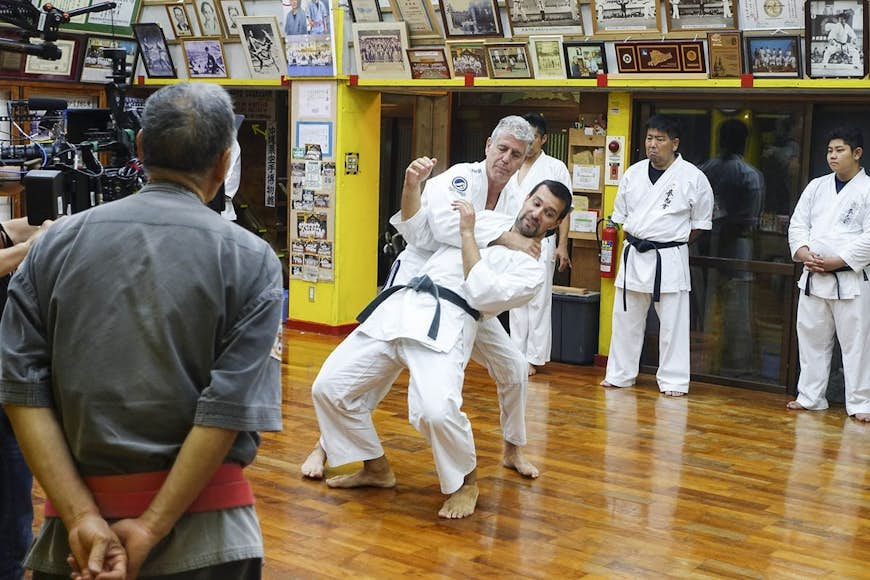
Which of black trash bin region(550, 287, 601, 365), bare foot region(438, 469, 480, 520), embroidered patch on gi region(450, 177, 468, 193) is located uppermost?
embroidered patch on gi region(450, 177, 468, 193)

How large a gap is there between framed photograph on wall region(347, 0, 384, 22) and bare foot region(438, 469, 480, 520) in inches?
175

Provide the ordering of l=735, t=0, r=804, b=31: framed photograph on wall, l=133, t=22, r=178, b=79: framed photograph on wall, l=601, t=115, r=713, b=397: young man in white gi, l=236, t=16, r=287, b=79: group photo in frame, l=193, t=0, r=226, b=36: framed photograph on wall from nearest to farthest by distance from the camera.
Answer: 1. l=735, t=0, r=804, b=31: framed photograph on wall
2. l=601, t=115, r=713, b=397: young man in white gi
3. l=236, t=16, r=287, b=79: group photo in frame
4. l=193, t=0, r=226, b=36: framed photograph on wall
5. l=133, t=22, r=178, b=79: framed photograph on wall

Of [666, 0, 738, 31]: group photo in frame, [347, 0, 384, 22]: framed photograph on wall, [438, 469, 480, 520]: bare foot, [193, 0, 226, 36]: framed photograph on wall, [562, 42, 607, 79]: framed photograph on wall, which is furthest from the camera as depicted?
[193, 0, 226, 36]: framed photograph on wall

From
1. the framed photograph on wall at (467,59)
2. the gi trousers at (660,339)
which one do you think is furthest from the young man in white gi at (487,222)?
the framed photograph on wall at (467,59)

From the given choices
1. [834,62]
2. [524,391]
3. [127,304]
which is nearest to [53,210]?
[127,304]

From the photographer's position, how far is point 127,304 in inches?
68.2

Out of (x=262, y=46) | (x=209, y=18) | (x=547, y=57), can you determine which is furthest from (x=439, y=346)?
(x=209, y=18)

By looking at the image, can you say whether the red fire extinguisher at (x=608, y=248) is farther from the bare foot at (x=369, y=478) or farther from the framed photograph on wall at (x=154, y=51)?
the framed photograph on wall at (x=154, y=51)

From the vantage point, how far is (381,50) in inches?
304

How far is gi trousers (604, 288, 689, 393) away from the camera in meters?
6.68

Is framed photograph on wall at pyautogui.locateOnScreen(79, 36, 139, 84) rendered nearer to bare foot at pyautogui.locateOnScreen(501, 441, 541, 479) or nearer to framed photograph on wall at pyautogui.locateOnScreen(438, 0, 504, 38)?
framed photograph on wall at pyautogui.locateOnScreen(438, 0, 504, 38)

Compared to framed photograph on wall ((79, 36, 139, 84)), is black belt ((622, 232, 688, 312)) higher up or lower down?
lower down

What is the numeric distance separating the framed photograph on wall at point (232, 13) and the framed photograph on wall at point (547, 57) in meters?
2.65

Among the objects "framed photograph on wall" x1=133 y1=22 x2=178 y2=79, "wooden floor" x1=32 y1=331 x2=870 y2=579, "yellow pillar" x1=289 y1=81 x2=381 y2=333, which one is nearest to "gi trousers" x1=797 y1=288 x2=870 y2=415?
Result: "wooden floor" x1=32 y1=331 x2=870 y2=579
